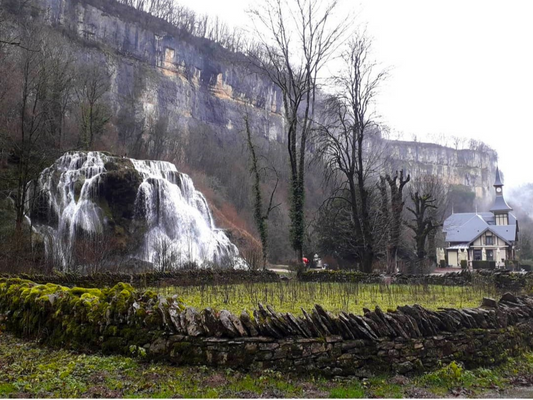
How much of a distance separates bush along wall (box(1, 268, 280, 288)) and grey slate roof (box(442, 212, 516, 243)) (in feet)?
153

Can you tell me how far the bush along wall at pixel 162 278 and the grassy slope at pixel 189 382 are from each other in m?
9.44

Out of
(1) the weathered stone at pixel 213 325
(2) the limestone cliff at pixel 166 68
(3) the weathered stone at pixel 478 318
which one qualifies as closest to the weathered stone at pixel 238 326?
(1) the weathered stone at pixel 213 325

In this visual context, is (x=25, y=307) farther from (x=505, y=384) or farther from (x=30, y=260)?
(x=30, y=260)

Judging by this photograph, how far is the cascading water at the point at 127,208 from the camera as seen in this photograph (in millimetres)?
31141

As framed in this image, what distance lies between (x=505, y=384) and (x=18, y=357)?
7080 mm

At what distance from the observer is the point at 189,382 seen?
5.48 metres

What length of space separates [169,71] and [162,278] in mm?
70442

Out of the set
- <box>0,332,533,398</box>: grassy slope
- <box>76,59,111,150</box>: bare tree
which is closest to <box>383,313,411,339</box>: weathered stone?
<box>0,332,533,398</box>: grassy slope

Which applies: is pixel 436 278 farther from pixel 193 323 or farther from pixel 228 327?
pixel 193 323

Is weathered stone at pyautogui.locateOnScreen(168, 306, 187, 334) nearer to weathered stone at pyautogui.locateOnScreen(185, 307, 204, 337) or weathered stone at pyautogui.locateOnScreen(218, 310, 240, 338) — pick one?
weathered stone at pyautogui.locateOnScreen(185, 307, 204, 337)

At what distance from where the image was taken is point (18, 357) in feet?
21.5

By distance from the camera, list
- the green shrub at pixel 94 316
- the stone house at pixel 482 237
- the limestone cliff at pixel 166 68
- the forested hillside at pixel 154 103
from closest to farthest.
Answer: the green shrub at pixel 94 316 → the forested hillside at pixel 154 103 → the stone house at pixel 482 237 → the limestone cliff at pixel 166 68

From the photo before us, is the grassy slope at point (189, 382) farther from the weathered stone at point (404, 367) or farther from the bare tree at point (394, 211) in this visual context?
the bare tree at point (394, 211)

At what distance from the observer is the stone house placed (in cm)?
5784
